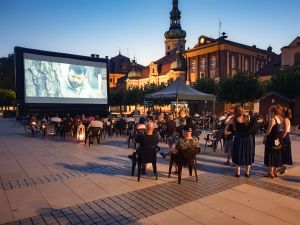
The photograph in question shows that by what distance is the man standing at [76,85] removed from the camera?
2239cm

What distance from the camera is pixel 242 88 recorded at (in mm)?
32094

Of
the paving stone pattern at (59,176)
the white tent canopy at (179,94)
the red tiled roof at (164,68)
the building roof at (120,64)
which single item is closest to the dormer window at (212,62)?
the red tiled roof at (164,68)

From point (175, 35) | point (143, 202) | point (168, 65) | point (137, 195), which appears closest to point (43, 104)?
point (137, 195)

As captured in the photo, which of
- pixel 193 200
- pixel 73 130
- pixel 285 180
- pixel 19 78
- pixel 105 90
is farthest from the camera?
pixel 105 90

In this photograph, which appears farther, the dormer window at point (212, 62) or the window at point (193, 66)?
the window at point (193, 66)

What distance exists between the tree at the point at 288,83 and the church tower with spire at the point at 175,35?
148ft

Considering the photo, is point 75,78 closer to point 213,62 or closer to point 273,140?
point 273,140

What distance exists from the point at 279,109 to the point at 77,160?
19.8 feet

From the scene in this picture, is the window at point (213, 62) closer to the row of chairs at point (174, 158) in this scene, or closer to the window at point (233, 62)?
the window at point (233, 62)

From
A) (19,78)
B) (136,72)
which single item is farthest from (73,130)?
(136,72)

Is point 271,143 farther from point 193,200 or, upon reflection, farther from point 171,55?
point 171,55

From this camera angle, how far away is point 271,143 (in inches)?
272

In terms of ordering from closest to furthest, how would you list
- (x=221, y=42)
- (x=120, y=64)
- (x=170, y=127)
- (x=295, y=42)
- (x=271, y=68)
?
1. (x=170, y=127)
2. (x=295, y=42)
3. (x=271, y=68)
4. (x=221, y=42)
5. (x=120, y=64)

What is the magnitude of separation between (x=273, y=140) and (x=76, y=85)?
18.6 meters
